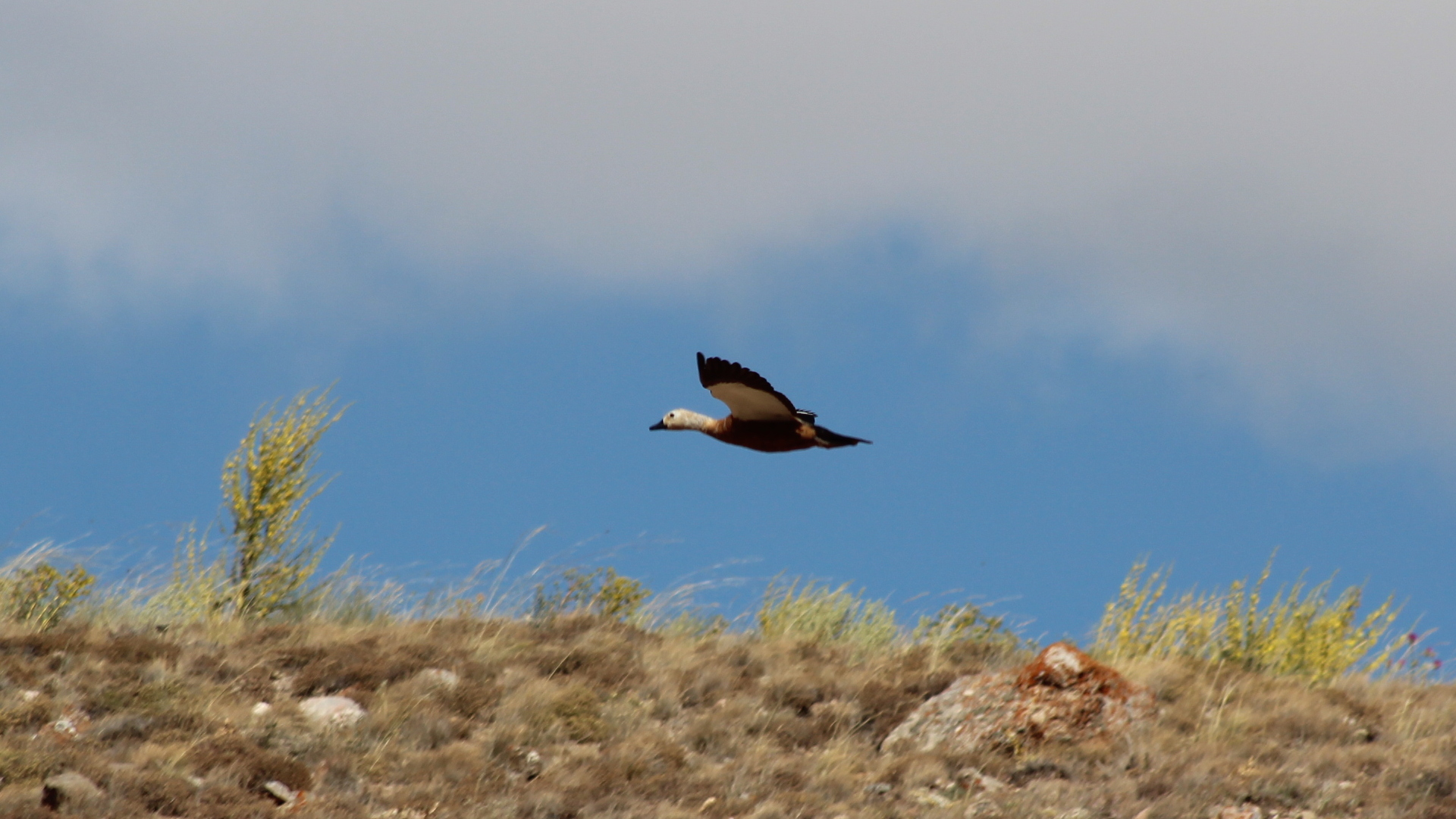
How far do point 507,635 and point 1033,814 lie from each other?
5.02 metres

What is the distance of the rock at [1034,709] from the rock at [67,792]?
5.50 metres

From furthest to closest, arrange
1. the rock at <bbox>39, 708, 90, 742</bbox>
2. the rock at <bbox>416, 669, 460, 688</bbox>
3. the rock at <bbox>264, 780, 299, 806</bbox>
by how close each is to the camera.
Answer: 1. the rock at <bbox>416, 669, 460, 688</bbox>
2. the rock at <bbox>39, 708, 90, 742</bbox>
3. the rock at <bbox>264, 780, 299, 806</bbox>

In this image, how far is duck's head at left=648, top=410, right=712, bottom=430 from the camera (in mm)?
Result: 11734

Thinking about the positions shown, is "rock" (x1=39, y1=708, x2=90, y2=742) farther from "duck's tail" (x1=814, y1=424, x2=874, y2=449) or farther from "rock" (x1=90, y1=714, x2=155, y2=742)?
"duck's tail" (x1=814, y1=424, x2=874, y2=449)

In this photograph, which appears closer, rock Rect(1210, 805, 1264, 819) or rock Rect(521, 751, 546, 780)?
rock Rect(1210, 805, 1264, 819)

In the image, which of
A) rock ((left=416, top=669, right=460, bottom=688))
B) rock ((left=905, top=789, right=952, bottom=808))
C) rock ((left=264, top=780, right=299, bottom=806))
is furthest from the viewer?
rock ((left=416, top=669, right=460, bottom=688))

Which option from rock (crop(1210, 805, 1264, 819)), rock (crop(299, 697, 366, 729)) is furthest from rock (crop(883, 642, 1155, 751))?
rock (crop(299, 697, 366, 729))

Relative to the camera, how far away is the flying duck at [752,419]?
1014cm

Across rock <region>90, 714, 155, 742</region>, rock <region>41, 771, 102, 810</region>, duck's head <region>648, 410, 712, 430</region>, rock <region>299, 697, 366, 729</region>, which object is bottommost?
rock <region>41, 771, 102, 810</region>

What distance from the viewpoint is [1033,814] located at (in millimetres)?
8711

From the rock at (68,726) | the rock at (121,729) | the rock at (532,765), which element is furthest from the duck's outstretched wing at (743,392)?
the rock at (68,726)

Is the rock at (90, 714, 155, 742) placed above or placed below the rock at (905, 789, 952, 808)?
above

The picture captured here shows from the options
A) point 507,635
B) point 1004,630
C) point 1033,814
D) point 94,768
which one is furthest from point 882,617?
point 94,768

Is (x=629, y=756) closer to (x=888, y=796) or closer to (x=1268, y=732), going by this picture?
(x=888, y=796)
